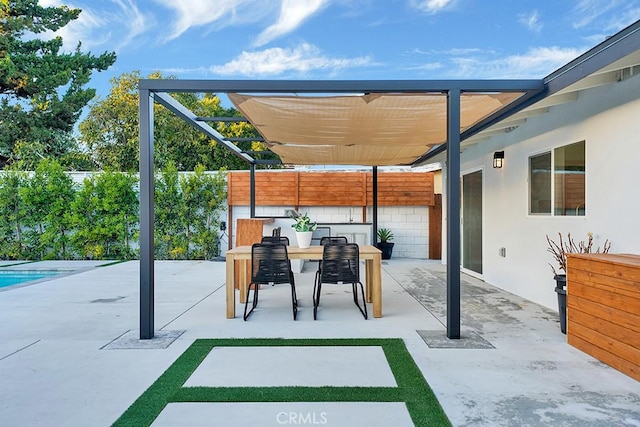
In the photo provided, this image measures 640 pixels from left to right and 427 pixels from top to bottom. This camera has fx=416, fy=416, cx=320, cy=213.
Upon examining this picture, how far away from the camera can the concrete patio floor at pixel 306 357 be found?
2.59 m

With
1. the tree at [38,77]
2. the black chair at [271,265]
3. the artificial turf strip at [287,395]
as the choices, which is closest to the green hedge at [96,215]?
the tree at [38,77]

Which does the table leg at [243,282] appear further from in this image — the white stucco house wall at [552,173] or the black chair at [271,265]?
the white stucco house wall at [552,173]

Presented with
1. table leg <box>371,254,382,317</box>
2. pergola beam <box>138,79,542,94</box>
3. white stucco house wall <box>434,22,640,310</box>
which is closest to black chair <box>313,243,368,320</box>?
table leg <box>371,254,382,317</box>

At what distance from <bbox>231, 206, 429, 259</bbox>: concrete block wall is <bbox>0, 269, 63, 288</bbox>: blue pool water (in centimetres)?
503

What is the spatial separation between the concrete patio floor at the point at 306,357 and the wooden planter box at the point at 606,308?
143mm

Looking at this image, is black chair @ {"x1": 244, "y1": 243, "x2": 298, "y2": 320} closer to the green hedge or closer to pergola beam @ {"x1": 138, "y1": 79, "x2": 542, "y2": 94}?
pergola beam @ {"x1": 138, "y1": 79, "x2": 542, "y2": 94}

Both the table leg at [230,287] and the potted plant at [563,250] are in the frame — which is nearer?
the potted plant at [563,250]

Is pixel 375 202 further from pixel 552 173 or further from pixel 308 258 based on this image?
pixel 308 258

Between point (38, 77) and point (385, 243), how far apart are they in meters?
11.3

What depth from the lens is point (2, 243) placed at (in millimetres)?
10664

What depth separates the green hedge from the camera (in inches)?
417

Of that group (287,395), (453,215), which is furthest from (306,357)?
(453,215)

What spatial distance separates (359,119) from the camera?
5180mm

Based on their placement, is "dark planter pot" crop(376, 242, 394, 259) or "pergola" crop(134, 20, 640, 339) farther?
"dark planter pot" crop(376, 242, 394, 259)
